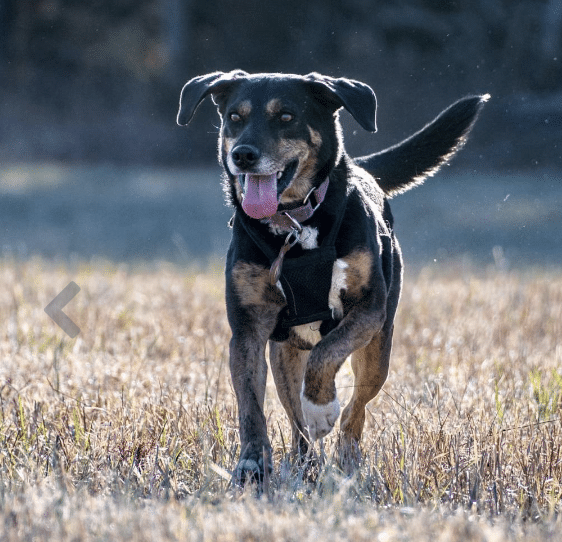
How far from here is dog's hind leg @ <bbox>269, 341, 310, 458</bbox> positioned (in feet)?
14.5

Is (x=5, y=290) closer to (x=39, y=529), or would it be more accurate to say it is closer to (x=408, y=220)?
(x=39, y=529)

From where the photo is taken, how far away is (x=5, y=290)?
7977mm

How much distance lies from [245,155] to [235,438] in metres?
1.15

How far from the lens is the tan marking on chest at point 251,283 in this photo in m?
3.91

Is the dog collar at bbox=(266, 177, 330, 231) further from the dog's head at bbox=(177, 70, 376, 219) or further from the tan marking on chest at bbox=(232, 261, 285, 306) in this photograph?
the tan marking on chest at bbox=(232, 261, 285, 306)

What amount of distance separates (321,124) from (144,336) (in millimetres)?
2601

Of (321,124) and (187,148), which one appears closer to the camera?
(321,124)

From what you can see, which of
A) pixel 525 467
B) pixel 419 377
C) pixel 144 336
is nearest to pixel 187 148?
pixel 144 336

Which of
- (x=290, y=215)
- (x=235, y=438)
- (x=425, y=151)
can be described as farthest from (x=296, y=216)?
(x=425, y=151)

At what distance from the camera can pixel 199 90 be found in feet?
13.8

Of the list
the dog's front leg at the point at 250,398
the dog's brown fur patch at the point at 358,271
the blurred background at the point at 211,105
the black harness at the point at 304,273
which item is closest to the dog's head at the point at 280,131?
the black harness at the point at 304,273

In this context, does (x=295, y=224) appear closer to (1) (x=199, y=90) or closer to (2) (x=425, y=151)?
(1) (x=199, y=90)

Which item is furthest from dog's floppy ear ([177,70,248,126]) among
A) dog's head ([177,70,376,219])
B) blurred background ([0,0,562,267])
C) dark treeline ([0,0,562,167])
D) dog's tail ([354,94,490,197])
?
dark treeline ([0,0,562,167])

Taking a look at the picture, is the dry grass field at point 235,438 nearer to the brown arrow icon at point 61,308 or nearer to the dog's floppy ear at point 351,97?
the brown arrow icon at point 61,308
